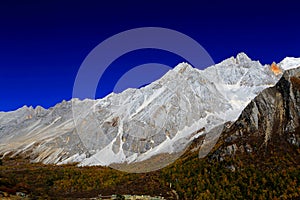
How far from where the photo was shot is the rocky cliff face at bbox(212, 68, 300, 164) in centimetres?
9750

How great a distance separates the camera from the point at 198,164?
110 meters

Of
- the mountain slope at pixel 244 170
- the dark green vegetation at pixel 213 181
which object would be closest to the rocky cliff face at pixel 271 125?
the mountain slope at pixel 244 170

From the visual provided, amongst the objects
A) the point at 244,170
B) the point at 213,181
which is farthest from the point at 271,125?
the point at 213,181

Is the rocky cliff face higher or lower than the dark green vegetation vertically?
higher

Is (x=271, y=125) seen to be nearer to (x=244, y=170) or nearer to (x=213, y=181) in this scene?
(x=244, y=170)

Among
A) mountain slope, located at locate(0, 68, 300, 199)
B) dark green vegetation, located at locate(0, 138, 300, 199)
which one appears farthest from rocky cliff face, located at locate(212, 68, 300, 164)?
dark green vegetation, located at locate(0, 138, 300, 199)

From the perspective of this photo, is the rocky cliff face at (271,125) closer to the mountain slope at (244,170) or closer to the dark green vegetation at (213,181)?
the mountain slope at (244,170)

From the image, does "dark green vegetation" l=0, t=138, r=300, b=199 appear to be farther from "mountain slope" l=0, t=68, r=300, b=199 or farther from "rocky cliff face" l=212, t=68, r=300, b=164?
"rocky cliff face" l=212, t=68, r=300, b=164

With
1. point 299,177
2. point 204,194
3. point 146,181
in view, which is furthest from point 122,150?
point 299,177

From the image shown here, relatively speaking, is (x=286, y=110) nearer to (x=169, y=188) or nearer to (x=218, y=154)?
(x=218, y=154)

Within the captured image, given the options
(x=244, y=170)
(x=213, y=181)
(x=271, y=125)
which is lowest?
(x=213, y=181)

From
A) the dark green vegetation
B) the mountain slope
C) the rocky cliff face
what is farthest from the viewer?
the rocky cliff face

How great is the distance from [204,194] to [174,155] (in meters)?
70.6

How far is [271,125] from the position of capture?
106m
